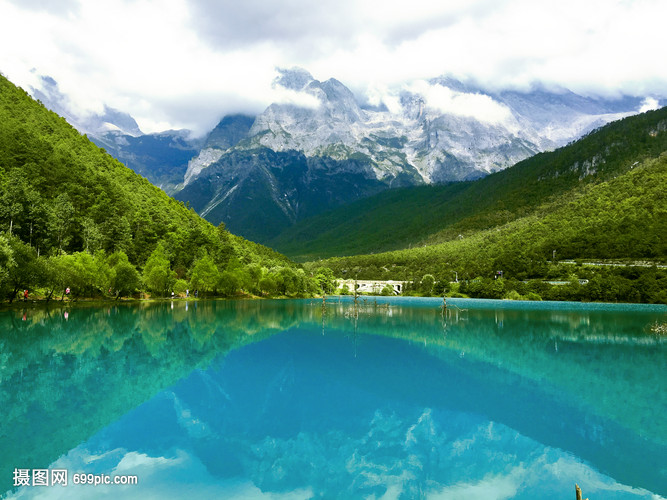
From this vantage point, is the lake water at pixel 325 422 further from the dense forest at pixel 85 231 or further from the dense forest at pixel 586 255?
the dense forest at pixel 586 255

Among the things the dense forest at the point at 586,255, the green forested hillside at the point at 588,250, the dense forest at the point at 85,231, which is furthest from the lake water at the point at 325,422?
the dense forest at the point at 586,255

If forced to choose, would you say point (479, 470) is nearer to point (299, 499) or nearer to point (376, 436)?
point (376, 436)

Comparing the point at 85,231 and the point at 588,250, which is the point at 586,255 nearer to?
the point at 588,250

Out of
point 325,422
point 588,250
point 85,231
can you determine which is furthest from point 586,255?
point 325,422

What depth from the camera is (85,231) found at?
75.3 m

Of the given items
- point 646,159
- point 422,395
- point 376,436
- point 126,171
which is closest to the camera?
point 376,436

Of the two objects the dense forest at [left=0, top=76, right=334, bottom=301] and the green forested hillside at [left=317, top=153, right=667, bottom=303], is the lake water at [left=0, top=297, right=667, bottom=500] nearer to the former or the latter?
the dense forest at [left=0, top=76, right=334, bottom=301]

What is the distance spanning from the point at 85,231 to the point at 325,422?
7604 centimetres

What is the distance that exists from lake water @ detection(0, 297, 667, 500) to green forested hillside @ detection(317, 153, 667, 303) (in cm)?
10547

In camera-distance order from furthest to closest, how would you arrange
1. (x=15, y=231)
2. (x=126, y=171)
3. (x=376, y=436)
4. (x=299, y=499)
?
(x=126, y=171), (x=15, y=231), (x=376, y=436), (x=299, y=499)

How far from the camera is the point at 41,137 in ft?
292

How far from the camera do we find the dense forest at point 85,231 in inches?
2373

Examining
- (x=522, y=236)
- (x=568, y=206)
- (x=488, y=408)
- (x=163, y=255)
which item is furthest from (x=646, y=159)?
(x=488, y=408)

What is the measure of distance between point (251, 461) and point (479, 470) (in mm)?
6619
